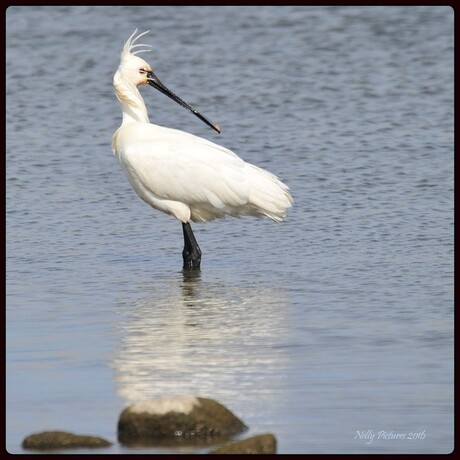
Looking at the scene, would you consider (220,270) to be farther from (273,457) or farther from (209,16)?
(209,16)

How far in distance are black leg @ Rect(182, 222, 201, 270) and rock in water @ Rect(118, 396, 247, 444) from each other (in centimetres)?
502

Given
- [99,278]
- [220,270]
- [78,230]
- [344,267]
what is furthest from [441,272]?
[78,230]

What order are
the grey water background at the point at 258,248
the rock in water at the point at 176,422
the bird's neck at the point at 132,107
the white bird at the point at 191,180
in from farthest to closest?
the bird's neck at the point at 132,107, the white bird at the point at 191,180, the grey water background at the point at 258,248, the rock in water at the point at 176,422

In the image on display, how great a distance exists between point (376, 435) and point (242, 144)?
10869 millimetres

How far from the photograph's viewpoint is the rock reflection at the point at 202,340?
8.59 metres

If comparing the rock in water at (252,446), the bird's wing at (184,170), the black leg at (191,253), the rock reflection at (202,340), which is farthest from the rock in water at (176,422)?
the bird's wing at (184,170)

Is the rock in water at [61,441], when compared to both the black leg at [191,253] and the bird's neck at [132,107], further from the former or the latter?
the bird's neck at [132,107]

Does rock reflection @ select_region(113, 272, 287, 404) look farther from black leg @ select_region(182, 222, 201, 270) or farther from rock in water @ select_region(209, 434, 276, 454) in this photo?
rock in water @ select_region(209, 434, 276, 454)

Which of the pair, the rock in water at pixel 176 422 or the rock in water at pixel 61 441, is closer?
the rock in water at pixel 61 441

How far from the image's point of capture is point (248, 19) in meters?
28.1

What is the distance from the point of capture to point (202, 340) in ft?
32.0

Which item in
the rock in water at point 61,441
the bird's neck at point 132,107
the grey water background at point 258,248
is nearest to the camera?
the rock in water at point 61,441

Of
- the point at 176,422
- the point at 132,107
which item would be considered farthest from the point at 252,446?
the point at 132,107

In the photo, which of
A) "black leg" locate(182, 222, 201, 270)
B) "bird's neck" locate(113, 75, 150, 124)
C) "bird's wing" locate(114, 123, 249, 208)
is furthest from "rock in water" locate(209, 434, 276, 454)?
"bird's neck" locate(113, 75, 150, 124)
